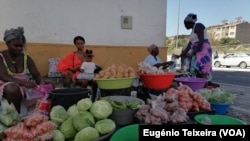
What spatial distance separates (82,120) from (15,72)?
163 centimetres

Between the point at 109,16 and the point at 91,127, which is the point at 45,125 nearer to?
the point at 91,127

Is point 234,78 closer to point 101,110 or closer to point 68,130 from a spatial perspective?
point 101,110

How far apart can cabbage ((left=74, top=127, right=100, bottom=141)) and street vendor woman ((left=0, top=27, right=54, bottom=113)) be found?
1.35 m

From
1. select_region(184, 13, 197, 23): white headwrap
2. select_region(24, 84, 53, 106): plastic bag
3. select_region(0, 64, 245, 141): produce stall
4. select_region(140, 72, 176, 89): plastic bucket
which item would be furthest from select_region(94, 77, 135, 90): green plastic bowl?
select_region(184, 13, 197, 23): white headwrap

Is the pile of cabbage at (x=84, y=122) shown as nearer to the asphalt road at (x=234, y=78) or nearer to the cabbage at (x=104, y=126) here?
the cabbage at (x=104, y=126)

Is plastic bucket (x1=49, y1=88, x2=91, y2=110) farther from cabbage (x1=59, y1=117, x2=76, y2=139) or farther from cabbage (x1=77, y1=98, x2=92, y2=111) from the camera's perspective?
cabbage (x1=59, y1=117, x2=76, y2=139)

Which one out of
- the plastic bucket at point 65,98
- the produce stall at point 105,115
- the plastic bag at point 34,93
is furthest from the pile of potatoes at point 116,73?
the plastic bag at point 34,93

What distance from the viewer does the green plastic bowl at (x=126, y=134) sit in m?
1.64

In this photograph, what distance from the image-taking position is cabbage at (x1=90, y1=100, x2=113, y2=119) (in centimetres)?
194

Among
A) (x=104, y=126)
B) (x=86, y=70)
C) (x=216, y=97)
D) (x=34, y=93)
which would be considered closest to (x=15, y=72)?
(x=34, y=93)

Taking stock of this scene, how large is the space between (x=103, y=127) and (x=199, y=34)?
319 cm

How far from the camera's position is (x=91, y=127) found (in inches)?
69.0

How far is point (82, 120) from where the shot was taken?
181 centimetres

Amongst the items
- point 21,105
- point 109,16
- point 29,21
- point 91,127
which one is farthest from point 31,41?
point 91,127
